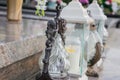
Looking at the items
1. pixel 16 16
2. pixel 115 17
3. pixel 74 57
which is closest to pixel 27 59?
pixel 74 57

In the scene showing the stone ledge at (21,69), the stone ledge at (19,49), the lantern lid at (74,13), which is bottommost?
the stone ledge at (21,69)

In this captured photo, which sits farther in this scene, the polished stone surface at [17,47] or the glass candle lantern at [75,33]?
the glass candle lantern at [75,33]

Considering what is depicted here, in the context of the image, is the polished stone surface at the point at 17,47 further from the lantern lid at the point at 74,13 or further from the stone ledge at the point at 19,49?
the lantern lid at the point at 74,13

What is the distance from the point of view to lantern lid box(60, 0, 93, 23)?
174 cm

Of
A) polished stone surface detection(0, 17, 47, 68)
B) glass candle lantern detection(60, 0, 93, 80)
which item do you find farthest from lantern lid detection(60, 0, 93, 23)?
polished stone surface detection(0, 17, 47, 68)

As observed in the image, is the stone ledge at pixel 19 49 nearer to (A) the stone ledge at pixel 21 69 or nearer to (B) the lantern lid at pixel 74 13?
(A) the stone ledge at pixel 21 69

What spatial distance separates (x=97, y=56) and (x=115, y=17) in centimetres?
951

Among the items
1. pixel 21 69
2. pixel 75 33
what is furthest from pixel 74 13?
pixel 21 69

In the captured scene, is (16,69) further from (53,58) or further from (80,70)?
(80,70)

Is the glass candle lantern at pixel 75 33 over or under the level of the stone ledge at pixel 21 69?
over

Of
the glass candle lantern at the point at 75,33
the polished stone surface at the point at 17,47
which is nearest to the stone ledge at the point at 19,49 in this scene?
the polished stone surface at the point at 17,47

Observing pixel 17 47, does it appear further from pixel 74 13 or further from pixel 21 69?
pixel 74 13

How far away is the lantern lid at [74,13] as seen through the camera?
1.74 m

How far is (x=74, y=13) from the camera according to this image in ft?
5.78
